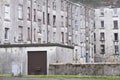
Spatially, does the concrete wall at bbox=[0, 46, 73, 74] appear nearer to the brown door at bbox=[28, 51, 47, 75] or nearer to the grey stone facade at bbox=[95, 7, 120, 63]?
the brown door at bbox=[28, 51, 47, 75]

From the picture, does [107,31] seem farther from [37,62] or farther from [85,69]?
[85,69]

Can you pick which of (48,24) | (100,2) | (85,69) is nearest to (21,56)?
(85,69)

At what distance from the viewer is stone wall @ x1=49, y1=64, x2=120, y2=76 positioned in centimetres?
3316

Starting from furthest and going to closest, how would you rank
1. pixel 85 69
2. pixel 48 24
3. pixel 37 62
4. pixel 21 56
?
pixel 48 24 → pixel 21 56 → pixel 37 62 → pixel 85 69

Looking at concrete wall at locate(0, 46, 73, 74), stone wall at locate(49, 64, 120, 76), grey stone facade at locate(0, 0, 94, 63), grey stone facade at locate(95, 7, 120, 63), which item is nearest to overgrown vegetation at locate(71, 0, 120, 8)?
grey stone facade at locate(95, 7, 120, 63)

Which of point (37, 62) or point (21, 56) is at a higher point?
point (21, 56)

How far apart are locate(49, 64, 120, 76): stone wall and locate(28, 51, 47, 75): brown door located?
1432mm

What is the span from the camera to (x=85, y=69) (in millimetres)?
34094

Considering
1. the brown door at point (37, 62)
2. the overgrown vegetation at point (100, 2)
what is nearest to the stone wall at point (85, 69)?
the brown door at point (37, 62)

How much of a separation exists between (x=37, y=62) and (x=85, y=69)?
17.3ft

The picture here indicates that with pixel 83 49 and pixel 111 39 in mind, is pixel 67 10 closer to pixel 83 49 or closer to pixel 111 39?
pixel 83 49

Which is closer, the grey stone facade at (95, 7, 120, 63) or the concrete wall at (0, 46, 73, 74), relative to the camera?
the concrete wall at (0, 46, 73, 74)

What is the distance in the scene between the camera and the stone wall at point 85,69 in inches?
1305

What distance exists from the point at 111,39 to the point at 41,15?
29.5m
